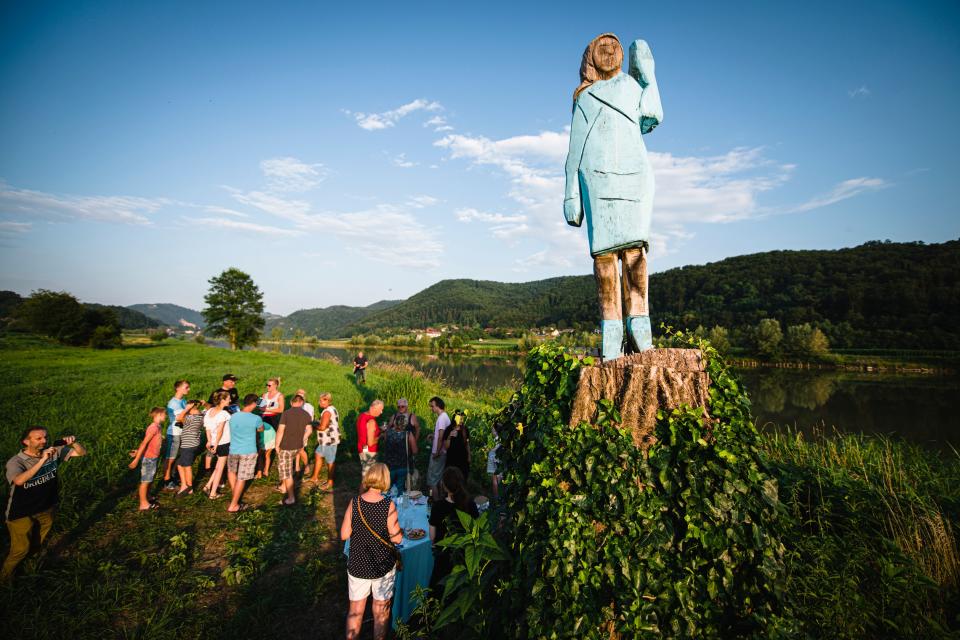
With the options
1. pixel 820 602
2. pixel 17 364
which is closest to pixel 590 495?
pixel 820 602

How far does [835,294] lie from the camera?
54719 millimetres

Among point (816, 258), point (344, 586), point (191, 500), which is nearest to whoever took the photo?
point (344, 586)

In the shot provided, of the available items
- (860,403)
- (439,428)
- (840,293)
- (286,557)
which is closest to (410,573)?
(286,557)

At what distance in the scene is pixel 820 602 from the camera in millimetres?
2654

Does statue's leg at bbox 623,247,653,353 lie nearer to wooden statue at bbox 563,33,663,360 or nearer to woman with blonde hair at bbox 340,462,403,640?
wooden statue at bbox 563,33,663,360

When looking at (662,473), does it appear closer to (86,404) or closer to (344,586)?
(344,586)

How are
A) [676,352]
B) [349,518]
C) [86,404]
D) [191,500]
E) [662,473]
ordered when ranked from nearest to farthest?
[662,473] → [676,352] → [349,518] → [191,500] → [86,404]

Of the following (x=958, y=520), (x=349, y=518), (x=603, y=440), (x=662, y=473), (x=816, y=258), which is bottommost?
(x=958, y=520)

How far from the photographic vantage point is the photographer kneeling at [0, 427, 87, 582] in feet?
13.4

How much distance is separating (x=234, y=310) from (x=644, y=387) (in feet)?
152

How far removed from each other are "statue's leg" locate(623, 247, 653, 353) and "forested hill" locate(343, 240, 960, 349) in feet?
96.2

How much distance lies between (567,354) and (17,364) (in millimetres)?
22882

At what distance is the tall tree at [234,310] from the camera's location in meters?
39.6

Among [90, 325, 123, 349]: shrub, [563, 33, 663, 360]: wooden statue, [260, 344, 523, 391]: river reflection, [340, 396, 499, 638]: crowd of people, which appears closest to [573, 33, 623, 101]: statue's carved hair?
[563, 33, 663, 360]: wooden statue
